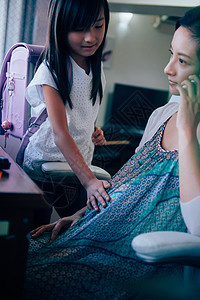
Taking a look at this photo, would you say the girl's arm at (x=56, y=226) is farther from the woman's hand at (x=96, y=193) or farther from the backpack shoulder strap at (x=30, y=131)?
the backpack shoulder strap at (x=30, y=131)

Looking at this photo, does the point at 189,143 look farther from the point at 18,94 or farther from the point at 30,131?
the point at 18,94

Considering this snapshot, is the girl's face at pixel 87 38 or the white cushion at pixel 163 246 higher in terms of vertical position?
the girl's face at pixel 87 38

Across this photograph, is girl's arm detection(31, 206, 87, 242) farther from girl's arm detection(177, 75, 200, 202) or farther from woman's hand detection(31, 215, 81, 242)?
girl's arm detection(177, 75, 200, 202)

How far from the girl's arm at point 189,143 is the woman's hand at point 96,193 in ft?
0.81

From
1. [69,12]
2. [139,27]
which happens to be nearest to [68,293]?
[69,12]

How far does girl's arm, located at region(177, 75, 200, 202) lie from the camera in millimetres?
680

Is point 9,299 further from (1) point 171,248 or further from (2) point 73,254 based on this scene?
(1) point 171,248

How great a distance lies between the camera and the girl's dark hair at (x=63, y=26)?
997mm

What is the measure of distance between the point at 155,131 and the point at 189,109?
0.80 feet

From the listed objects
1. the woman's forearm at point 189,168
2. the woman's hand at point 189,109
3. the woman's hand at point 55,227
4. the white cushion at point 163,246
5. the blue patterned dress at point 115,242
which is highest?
the woman's hand at point 189,109

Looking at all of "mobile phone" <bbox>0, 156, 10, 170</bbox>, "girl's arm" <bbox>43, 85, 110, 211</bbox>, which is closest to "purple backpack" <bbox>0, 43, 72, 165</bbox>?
"girl's arm" <bbox>43, 85, 110, 211</bbox>

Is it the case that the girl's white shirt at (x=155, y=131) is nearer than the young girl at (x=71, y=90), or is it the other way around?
the girl's white shirt at (x=155, y=131)

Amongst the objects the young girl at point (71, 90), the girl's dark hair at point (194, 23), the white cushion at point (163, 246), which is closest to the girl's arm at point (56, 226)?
the young girl at point (71, 90)

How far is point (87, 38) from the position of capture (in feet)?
3.33
